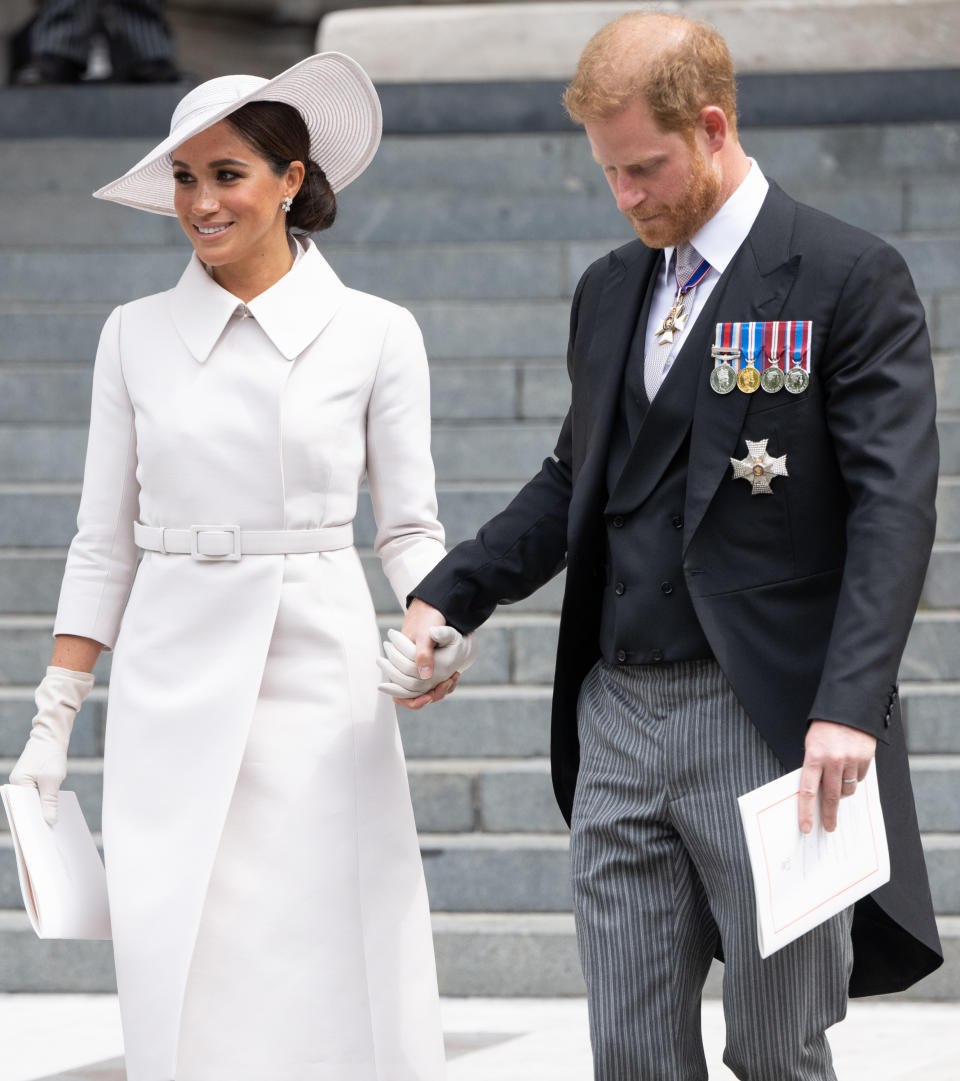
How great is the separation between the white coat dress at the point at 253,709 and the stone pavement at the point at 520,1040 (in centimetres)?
110

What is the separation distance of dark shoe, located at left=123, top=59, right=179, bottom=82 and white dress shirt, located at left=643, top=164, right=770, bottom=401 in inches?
274

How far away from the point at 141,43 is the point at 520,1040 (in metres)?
6.26

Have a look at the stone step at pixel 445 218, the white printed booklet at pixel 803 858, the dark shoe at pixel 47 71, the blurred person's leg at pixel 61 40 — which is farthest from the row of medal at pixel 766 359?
the blurred person's leg at pixel 61 40

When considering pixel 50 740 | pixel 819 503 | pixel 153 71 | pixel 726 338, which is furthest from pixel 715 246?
pixel 153 71

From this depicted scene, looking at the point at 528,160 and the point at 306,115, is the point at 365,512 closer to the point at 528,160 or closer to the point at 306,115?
the point at 528,160

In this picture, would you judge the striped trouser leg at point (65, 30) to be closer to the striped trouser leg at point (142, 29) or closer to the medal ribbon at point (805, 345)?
the striped trouser leg at point (142, 29)

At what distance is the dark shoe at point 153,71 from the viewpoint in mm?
9211

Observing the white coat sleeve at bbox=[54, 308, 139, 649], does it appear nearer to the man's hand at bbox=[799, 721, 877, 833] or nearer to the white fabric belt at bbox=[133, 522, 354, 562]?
the white fabric belt at bbox=[133, 522, 354, 562]

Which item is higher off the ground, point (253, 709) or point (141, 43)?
point (141, 43)

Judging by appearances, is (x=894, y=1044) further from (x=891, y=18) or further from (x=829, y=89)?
(x=891, y=18)

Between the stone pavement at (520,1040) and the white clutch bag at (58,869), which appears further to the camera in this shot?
the stone pavement at (520,1040)

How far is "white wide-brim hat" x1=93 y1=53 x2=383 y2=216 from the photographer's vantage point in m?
3.08

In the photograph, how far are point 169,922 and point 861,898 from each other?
43.4 inches

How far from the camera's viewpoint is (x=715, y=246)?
2.71 meters
